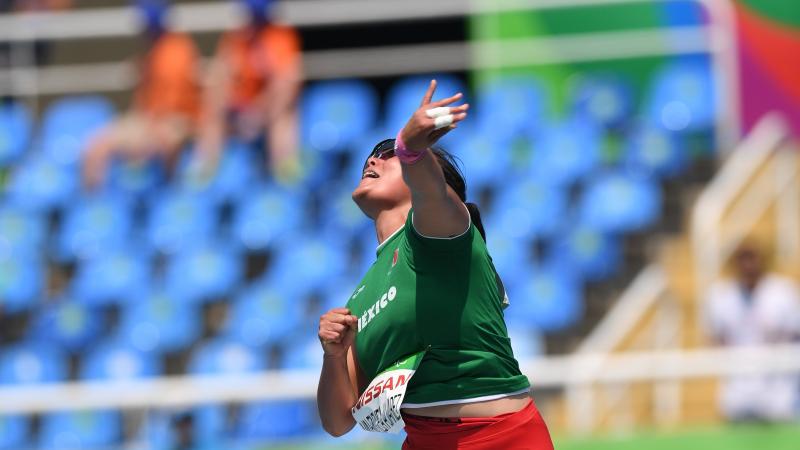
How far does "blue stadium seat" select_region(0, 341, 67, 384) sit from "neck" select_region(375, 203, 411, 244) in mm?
7676

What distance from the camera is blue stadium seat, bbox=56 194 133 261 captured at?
41.4 ft

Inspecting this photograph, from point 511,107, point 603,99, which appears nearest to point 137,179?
point 511,107

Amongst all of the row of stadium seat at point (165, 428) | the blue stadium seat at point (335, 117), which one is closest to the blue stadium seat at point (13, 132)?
the blue stadium seat at point (335, 117)

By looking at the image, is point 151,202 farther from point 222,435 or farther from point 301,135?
point 222,435

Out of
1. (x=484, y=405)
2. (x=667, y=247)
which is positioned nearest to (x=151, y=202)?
(x=667, y=247)

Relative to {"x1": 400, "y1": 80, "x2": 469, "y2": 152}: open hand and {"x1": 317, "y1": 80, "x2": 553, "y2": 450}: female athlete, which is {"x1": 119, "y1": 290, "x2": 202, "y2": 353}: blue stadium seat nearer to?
{"x1": 317, "y1": 80, "x2": 553, "y2": 450}: female athlete

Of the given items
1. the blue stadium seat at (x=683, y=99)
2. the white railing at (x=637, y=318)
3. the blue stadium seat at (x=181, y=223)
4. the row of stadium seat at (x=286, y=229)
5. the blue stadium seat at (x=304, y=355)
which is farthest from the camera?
the blue stadium seat at (x=181, y=223)

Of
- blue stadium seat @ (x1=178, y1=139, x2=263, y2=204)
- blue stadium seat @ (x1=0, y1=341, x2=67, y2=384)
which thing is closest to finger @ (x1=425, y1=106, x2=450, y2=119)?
blue stadium seat @ (x1=0, y1=341, x2=67, y2=384)

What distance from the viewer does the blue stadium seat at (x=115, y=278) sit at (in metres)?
12.1

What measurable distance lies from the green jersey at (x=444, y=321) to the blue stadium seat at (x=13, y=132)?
9906 millimetres

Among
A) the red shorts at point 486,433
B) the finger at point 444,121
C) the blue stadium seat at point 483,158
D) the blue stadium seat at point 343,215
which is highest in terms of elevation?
the blue stadium seat at point 483,158

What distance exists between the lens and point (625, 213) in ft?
36.0

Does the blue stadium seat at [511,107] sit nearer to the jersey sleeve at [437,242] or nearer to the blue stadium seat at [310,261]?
the blue stadium seat at [310,261]

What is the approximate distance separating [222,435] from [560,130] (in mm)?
3851
